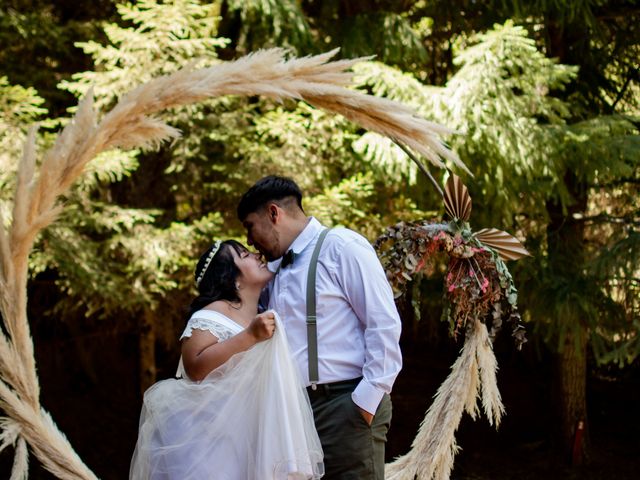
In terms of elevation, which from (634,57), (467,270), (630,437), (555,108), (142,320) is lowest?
(630,437)

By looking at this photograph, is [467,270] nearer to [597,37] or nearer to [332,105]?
[332,105]

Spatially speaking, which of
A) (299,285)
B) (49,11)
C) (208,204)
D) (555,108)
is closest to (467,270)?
(299,285)

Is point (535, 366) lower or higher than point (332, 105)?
lower

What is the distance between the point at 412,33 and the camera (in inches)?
305

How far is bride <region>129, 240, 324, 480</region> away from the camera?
2840mm

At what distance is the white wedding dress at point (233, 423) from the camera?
9.30 feet

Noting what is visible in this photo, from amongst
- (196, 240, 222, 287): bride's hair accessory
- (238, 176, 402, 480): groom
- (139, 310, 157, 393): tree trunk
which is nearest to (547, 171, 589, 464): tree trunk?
(139, 310, 157, 393): tree trunk

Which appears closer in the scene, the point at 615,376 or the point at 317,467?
the point at 317,467

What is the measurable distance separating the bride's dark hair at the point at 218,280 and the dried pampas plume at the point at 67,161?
805 millimetres

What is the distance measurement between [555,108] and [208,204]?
12.5 feet

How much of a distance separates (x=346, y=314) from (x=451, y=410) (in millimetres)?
997

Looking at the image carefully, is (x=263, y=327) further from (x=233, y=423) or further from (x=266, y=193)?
(x=266, y=193)

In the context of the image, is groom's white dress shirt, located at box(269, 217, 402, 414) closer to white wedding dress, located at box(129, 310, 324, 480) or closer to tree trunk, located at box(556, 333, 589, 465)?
white wedding dress, located at box(129, 310, 324, 480)

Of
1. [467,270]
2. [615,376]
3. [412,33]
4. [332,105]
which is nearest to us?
[332,105]
